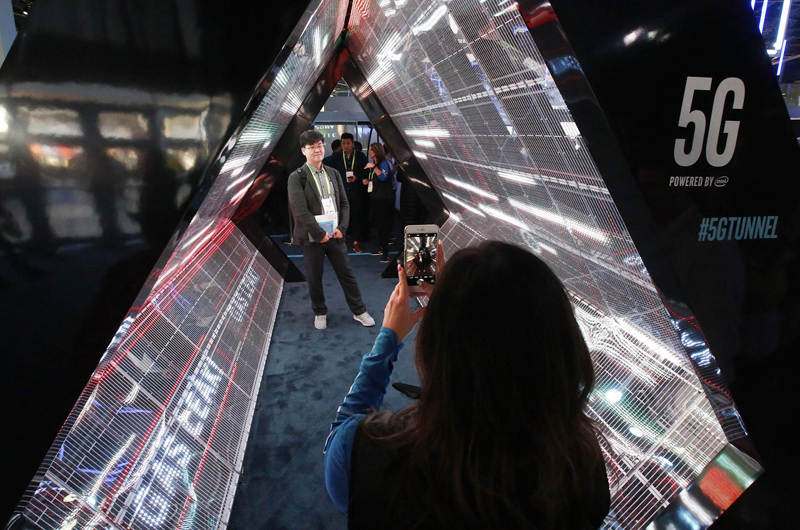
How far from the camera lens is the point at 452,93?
237 cm

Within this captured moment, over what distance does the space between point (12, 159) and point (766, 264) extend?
2.16 m

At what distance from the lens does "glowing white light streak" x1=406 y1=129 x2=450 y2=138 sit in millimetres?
3217

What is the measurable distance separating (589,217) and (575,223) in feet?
0.59

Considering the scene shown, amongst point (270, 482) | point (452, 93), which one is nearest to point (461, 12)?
point (452, 93)

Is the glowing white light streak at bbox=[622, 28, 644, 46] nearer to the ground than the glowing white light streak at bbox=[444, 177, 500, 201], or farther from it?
farther from it

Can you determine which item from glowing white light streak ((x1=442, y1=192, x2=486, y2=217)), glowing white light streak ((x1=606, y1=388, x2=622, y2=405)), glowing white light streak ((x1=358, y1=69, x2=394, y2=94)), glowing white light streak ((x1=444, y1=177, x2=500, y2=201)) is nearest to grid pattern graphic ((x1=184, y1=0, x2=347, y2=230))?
glowing white light streak ((x1=358, y1=69, x2=394, y2=94))

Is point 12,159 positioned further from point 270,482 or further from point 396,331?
point 270,482

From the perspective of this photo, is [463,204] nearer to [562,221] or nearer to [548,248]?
[548,248]

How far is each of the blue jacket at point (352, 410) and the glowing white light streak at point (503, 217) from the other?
5.32 feet

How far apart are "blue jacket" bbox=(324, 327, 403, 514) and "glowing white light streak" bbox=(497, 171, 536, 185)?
1.18 metres

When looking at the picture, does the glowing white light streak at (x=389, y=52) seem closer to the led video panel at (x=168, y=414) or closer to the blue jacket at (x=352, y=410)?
the led video panel at (x=168, y=414)

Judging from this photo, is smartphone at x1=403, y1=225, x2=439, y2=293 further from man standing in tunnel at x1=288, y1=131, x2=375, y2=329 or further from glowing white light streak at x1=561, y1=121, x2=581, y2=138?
man standing in tunnel at x1=288, y1=131, x2=375, y2=329

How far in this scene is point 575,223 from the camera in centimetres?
190

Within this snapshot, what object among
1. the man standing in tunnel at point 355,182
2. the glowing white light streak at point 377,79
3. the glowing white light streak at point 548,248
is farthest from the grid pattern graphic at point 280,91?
the man standing in tunnel at point 355,182
